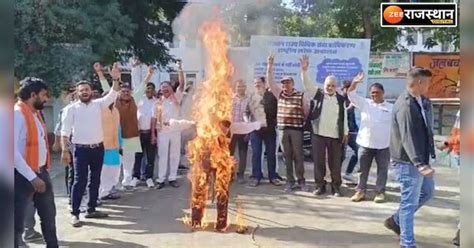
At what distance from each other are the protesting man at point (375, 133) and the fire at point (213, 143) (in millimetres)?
1938

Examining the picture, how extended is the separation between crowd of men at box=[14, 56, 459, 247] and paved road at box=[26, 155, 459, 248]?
25 cm

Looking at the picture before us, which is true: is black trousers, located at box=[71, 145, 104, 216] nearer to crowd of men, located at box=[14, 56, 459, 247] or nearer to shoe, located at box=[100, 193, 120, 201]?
crowd of men, located at box=[14, 56, 459, 247]

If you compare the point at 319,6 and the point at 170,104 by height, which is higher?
the point at 319,6

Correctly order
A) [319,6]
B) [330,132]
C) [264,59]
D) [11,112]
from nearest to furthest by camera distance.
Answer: [11,112] → [330,132] → [264,59] → [319,6]

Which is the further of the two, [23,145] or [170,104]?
[170,104]

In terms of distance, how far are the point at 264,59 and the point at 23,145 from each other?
710 cm

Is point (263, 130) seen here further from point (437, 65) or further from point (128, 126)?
point (437, 65)

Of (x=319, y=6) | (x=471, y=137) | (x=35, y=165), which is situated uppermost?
(x=319, y=6)

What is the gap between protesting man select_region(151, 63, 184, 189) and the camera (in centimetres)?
862

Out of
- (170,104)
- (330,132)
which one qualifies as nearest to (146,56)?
(170,104)

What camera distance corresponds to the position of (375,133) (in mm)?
7602

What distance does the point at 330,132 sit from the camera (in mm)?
7957

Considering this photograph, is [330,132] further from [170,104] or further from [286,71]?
[286,71]

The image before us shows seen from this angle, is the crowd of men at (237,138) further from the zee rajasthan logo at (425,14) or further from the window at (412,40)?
the window at (412,40)
